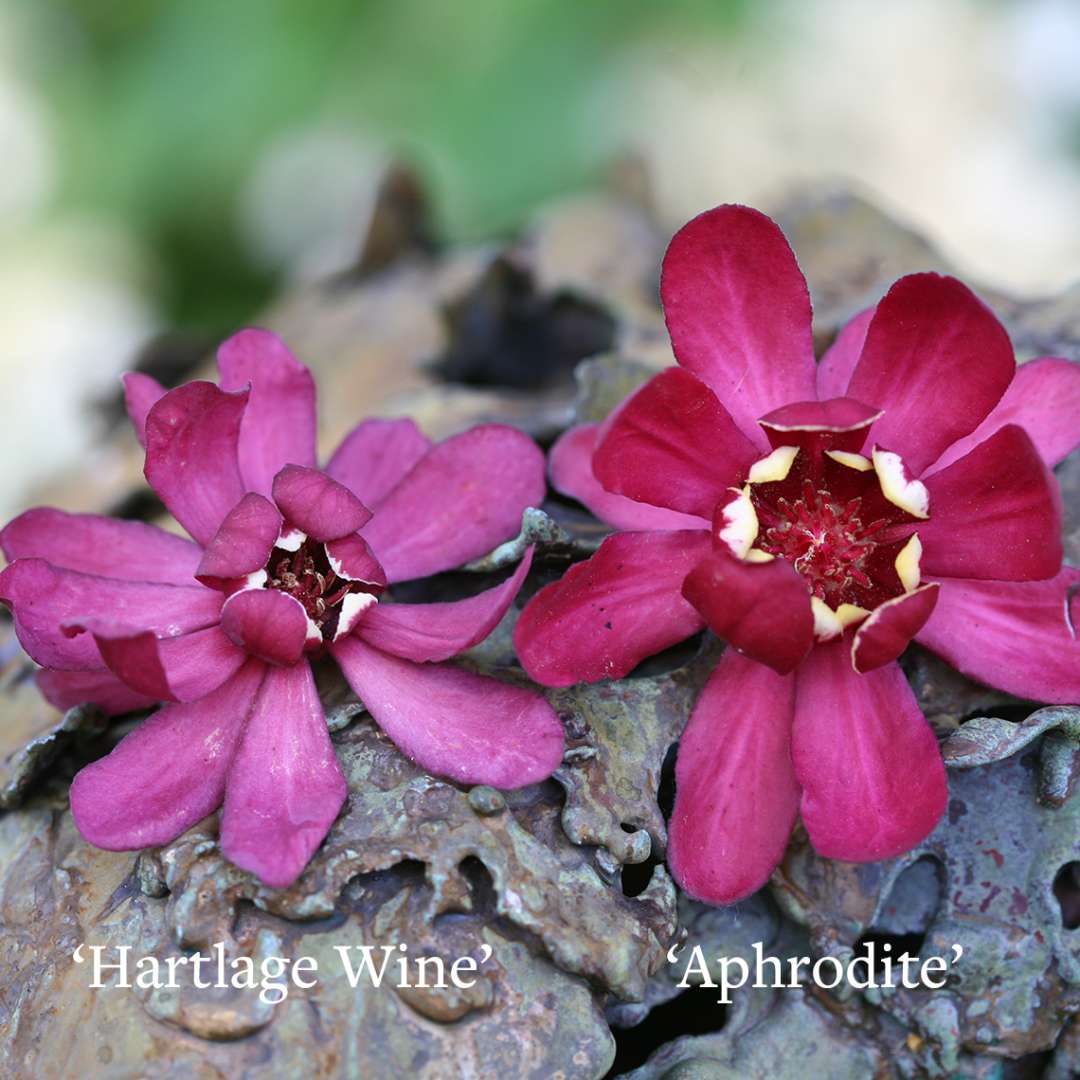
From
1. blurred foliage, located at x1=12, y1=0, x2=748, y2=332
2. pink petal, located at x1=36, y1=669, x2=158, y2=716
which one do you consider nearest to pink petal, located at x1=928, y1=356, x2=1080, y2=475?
pink petal, located at x1=36, y1=669, x2=158, y2=716

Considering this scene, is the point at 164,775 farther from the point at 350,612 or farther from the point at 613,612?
the point at 613,612

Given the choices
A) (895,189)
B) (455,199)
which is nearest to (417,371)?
(455,199)

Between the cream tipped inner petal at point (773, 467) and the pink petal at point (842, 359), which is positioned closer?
the cream tipped inner petal at point (773, 467)

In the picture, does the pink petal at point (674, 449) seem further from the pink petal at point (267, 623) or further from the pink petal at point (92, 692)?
the pink petal at point (92, 692)

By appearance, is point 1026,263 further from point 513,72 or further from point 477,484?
point 477,484

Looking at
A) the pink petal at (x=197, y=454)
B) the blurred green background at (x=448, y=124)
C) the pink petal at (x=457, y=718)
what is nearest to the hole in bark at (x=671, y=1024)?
the pink petal at (x=457, y=718)

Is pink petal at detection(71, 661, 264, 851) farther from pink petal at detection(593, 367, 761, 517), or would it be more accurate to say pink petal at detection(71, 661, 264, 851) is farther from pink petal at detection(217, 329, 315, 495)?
pink petal at detection(593, 367, 761, 517)
